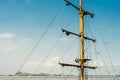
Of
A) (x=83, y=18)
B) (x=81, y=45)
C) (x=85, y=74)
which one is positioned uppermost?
(x=83, y=18)

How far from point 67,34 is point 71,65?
10.6 feet

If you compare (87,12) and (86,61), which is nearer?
(86,61)

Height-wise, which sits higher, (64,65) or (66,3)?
(66,3)

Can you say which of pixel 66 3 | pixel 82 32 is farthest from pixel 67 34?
pixel 66 3

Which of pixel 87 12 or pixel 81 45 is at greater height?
pixel 87 12

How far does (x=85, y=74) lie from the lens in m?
26.2

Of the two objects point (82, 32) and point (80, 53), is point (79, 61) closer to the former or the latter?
point (80, 53)

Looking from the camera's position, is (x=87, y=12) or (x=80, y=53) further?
(x=87, y=12)

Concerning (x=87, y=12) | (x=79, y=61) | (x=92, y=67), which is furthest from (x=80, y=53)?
(x=87, y=12)

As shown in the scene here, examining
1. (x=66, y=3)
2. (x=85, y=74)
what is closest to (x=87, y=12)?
(x=66, y=3)

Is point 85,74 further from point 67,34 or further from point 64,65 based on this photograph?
point 67,34

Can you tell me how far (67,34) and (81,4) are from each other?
376 cm

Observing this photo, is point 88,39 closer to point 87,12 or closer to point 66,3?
point 87,12

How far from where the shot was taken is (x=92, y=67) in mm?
27516
